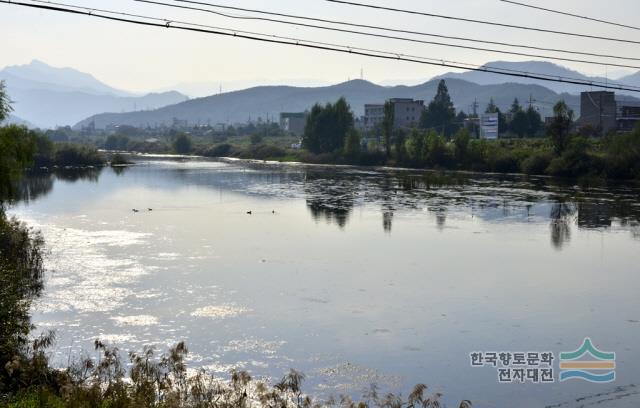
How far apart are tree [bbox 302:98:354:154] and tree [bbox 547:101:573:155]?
3658 cm

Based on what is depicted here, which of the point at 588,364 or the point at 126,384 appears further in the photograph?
the point at 588,364

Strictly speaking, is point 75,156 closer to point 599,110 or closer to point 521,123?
point 521,123

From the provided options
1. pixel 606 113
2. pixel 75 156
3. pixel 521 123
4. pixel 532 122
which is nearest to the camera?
pixel 75 156

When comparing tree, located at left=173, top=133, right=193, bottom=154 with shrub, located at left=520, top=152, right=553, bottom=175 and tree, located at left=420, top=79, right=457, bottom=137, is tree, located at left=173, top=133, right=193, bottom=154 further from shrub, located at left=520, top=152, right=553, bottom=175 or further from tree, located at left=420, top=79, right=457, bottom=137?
shrub, located at left=520, top=152, right=553, bottom=175

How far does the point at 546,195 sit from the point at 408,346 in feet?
129

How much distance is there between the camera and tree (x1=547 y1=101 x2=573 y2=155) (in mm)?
73062

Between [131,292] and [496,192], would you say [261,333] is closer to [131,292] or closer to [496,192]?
[131,292]

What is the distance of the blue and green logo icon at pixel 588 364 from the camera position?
15523 mm

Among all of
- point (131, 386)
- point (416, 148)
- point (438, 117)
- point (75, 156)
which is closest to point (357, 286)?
point (131, 386)

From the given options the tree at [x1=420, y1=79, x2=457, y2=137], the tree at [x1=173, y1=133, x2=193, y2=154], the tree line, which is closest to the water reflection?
the tree line

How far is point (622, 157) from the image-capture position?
6569 cm

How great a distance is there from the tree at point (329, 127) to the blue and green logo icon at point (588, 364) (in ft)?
285

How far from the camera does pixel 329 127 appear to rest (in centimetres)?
10556

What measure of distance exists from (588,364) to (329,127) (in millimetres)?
90635
